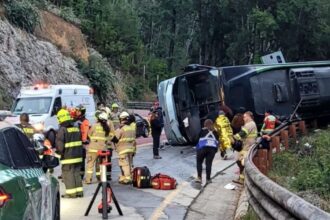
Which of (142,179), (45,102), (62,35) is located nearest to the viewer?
(142,179)

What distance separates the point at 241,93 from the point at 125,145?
817 cm

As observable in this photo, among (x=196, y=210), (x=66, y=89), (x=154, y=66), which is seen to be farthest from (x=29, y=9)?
(x=154, y=66)

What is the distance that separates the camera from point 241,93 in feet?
71.8

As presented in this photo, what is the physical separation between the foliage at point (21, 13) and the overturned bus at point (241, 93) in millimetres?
14467

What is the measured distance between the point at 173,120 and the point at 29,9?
55.3 feet

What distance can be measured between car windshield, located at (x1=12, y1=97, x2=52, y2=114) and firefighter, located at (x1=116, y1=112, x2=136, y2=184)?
9.10 m

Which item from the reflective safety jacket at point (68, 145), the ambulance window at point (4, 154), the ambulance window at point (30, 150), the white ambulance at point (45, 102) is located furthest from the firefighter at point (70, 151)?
the white ambulance at point (45, 102)

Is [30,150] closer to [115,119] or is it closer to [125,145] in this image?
[125,145]

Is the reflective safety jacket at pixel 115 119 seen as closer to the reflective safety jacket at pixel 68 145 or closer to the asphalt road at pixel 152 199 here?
the asphalt road at pixel 152 199

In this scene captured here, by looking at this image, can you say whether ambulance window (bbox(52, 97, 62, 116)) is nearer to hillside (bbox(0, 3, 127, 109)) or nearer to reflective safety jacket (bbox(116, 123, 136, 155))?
hillside (bbox(0, 3, 127, 109))

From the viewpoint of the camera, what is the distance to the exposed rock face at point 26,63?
105 ft

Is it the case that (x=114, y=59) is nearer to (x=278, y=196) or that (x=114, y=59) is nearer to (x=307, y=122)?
(x=307, y=122)

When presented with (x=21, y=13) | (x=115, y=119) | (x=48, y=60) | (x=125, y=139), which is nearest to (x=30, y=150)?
(x=125, y=139)

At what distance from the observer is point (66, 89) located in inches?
944
